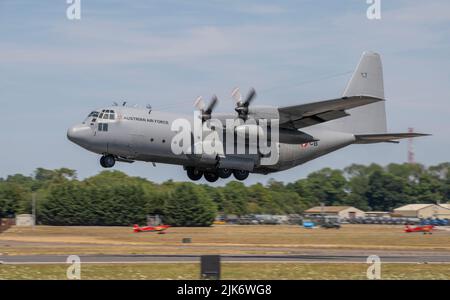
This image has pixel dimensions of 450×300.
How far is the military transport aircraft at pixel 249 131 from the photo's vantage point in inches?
1551

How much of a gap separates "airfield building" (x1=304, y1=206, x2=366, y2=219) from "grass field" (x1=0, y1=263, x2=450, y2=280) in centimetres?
7186

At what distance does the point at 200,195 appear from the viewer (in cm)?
8300

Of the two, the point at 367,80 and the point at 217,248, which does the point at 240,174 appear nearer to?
the point at 217,248

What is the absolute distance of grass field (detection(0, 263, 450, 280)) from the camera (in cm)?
2838

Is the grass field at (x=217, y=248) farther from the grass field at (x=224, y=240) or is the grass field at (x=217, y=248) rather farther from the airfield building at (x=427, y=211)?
the airfield building at (x=427, y=211)

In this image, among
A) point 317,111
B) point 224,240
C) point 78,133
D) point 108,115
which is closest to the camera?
point 78,133

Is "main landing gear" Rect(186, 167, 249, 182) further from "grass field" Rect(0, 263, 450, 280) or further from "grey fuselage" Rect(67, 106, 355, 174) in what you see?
"grass field" Rect(0, 263, 450, 280)

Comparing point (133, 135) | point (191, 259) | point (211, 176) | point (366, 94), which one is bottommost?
point (191, 259)

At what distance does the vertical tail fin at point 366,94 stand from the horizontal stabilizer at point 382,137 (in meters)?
1.17

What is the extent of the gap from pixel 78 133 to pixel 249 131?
9470 millimetres

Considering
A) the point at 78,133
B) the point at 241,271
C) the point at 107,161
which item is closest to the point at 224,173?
the point at 107,161
